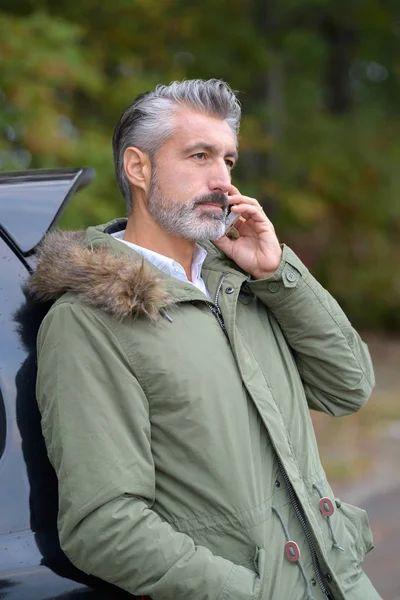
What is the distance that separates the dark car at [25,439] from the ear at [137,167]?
28cm

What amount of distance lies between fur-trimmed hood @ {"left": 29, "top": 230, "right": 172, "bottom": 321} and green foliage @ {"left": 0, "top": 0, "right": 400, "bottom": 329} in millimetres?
4718

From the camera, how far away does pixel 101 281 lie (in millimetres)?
1978

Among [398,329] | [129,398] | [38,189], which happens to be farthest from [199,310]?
[398,329]

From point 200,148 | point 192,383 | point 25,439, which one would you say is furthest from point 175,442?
point 200,148

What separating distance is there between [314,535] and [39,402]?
2.42 ft

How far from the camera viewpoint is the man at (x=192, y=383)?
180 centimetres

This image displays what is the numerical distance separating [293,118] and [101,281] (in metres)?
11.6

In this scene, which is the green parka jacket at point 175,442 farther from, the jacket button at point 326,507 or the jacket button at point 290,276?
the jacket button at point 290,276

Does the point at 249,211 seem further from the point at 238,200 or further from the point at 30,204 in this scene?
the point at 30,204

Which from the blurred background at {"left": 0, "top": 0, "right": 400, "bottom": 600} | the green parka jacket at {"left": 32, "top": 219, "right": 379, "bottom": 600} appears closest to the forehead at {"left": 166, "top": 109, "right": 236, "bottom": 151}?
the green parka jacket at {"left": 32, "top": 219, "right": 379, "bottom": 600}

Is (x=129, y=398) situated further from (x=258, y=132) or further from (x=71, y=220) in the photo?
(x=258, y=132)

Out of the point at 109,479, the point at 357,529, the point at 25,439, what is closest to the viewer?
the point at 109,479

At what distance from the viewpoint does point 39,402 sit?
1.89 m

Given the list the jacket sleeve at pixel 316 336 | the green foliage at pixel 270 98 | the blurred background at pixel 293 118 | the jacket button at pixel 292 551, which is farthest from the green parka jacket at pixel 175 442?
the green foliage at pixel 270 98
